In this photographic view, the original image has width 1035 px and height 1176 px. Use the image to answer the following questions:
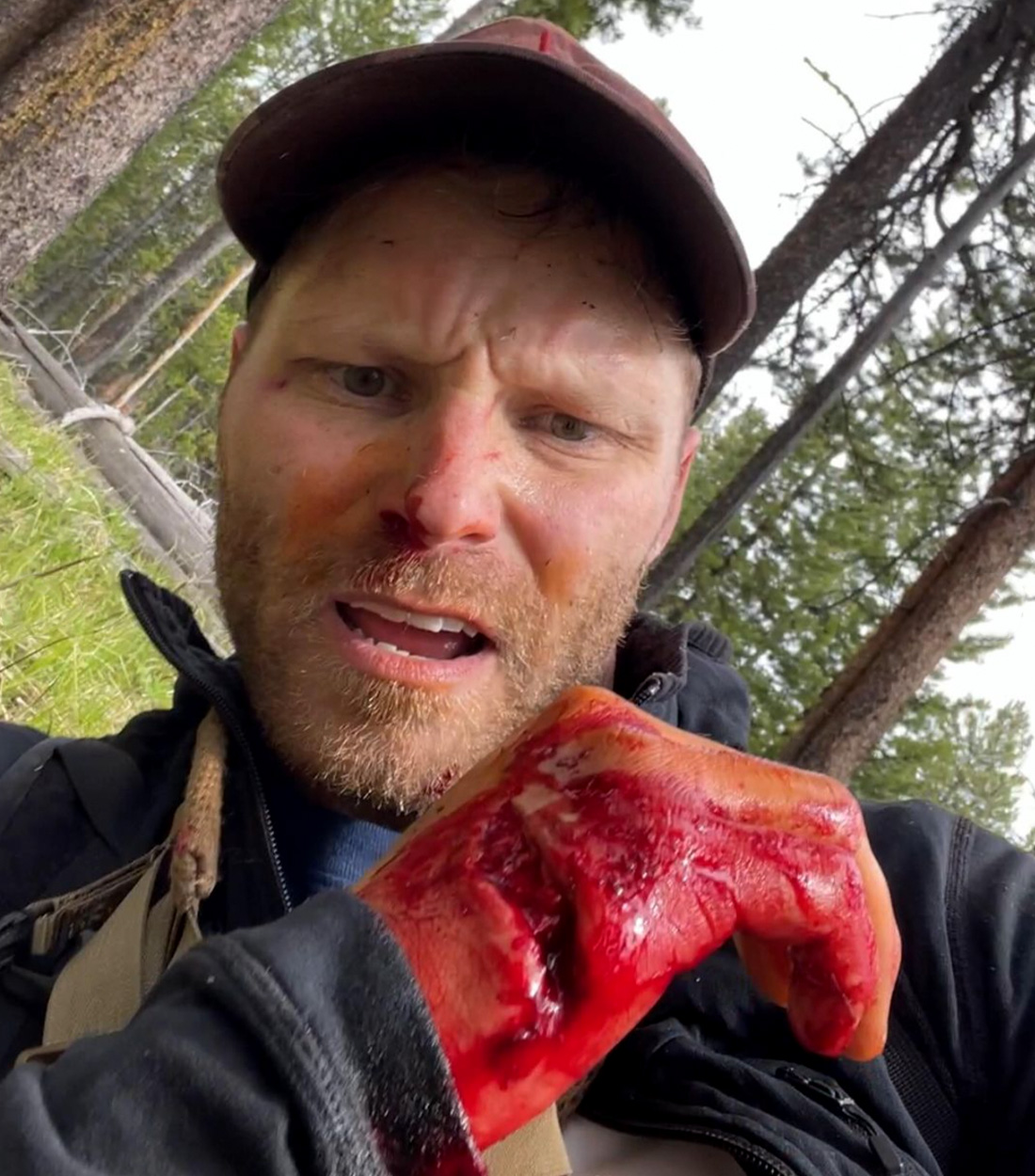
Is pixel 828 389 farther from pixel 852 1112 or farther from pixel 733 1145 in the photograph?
pixel 733 1145

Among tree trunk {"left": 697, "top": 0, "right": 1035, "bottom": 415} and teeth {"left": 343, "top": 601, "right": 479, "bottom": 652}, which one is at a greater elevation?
tree trunk {"left": 697, "top": 0, "right": 1035, "bottom": 415}

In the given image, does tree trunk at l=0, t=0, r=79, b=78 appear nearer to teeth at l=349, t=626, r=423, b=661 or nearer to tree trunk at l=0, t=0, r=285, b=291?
tree trunk at l=0, t=0, r=285, b=291

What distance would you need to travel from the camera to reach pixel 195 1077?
77 centimetres

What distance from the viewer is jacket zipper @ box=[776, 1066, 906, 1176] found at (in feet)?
4.18

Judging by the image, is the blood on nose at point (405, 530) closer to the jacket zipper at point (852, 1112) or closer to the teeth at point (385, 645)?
the teeth at point (385, 645)

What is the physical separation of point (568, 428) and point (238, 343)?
2.67 feet

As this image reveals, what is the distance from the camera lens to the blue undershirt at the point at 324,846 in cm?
176

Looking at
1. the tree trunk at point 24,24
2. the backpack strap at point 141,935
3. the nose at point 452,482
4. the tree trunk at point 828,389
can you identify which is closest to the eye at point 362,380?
the nose at point 452,482

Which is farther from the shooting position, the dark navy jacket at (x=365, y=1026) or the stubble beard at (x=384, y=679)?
the stubble beard at (x=384, y=679)

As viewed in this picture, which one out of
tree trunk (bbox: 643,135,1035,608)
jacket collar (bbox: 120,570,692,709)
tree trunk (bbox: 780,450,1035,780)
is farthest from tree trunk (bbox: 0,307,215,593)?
jacket collar (bbox: 120,570,692,709)

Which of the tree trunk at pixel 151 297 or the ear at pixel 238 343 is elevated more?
the ear at pixel 238 343

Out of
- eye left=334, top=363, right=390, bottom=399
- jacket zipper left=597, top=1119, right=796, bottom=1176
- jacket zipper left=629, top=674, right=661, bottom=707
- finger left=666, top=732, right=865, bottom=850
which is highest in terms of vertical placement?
finger left=666, top=732, right=865, bottom=850

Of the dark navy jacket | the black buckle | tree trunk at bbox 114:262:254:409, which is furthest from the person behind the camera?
tree trunk at bbox 114:262:254:409

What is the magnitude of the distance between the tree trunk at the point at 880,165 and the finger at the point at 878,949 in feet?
17.3
